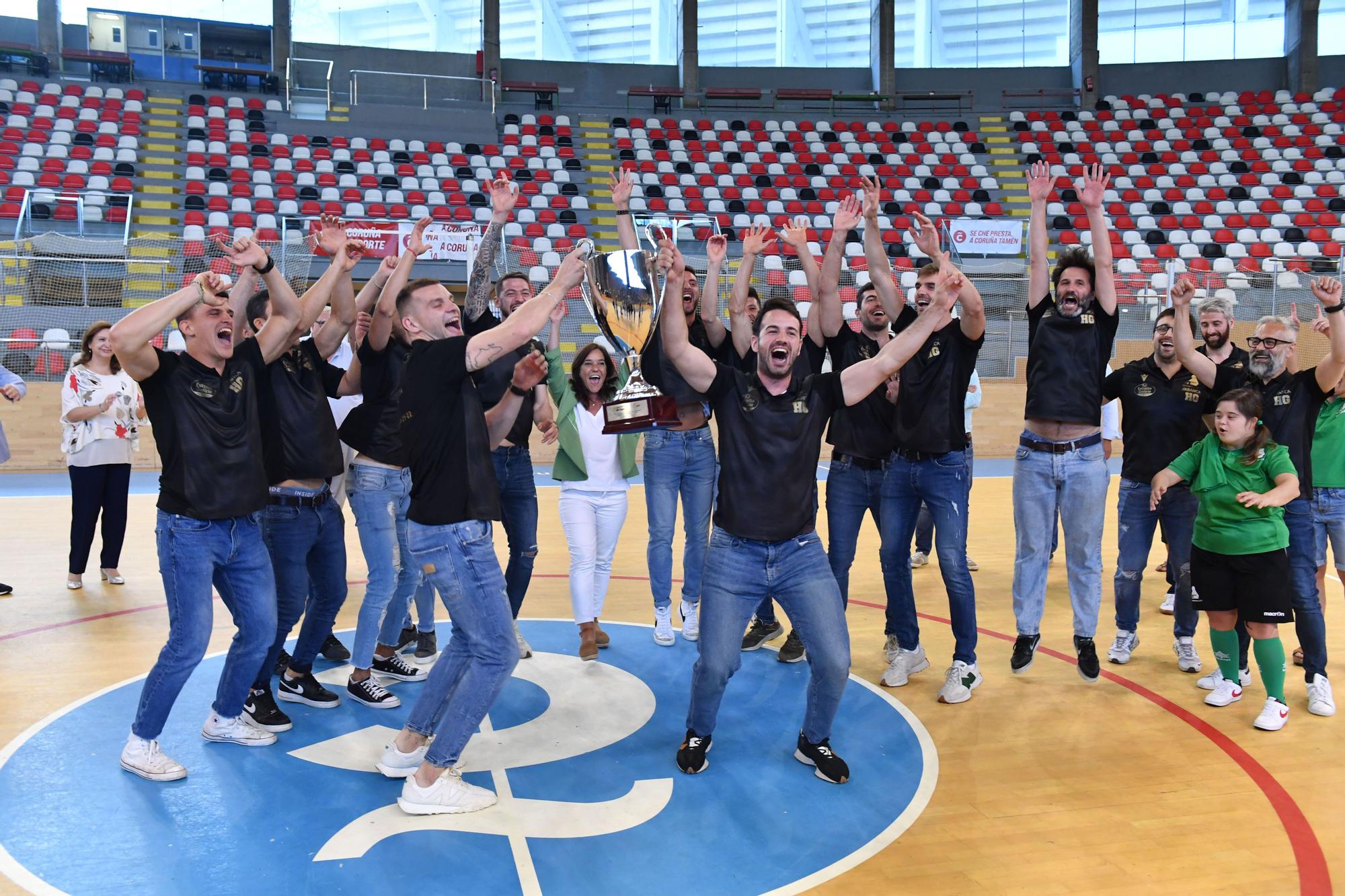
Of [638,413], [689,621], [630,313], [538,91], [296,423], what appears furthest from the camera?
[538,91]

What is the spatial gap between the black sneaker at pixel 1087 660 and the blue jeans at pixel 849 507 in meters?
1.08

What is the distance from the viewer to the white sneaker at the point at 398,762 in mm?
4039

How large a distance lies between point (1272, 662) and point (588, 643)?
11.5 ft

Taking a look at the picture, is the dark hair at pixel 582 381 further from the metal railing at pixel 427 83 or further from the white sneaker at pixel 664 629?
the metal railing at pixel 427 83

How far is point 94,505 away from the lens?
7262 millimetres

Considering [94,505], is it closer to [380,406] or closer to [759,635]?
[380,406]

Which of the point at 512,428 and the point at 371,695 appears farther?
the point at 512,428

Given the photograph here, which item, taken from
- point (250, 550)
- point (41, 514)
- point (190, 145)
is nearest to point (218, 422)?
point (250, 550)

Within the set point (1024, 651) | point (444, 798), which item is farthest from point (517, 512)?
point (1024, 651)

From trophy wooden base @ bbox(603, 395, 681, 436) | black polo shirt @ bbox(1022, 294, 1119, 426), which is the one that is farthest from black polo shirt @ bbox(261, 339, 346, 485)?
black polo shirt @ bbox(1022, 294, 1119, 426)

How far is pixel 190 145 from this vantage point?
883 inches

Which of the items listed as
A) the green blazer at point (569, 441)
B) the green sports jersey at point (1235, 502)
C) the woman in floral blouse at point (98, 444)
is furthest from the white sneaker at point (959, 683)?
the woman in floral blouse at point (98, 444)

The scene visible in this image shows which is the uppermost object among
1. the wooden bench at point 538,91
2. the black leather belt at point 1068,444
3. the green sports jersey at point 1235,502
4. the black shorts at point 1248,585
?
the wooden bench at point 538,91

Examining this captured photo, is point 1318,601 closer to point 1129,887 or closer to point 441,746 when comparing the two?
point 1129,887
